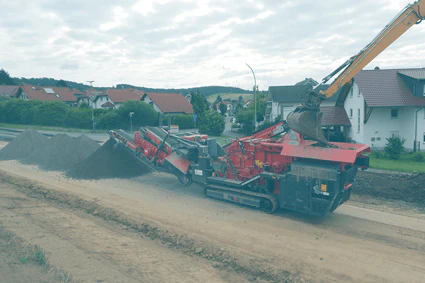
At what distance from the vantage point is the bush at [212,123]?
3575 cm

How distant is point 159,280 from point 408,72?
87.4 feet

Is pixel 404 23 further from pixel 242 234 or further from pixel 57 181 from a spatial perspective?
pixel 57 181

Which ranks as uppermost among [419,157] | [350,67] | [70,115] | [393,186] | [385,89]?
[385,89]

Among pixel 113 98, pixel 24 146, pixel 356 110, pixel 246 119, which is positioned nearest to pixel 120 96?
pixel 113 98

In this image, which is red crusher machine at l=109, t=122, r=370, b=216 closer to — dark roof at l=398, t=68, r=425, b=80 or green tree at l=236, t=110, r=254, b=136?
dark roof at l=398, t=68, r=425, b=80

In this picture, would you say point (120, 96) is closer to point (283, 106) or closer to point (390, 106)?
point (283, 106)

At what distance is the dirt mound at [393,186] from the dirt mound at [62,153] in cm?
1375

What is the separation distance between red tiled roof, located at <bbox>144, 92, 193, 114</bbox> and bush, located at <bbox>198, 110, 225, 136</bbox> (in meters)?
16.3

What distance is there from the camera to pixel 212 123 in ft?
117

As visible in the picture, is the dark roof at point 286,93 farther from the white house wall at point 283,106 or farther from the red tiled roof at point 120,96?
the red tiled roof at point 120,96

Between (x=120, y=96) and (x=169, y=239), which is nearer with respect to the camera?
(x=169, y=239)

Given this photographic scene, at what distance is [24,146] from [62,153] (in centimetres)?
522

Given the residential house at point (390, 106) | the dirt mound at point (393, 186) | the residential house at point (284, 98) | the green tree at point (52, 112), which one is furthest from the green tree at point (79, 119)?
the dirt mound at point (393, 186)

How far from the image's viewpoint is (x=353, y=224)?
10414 mm
